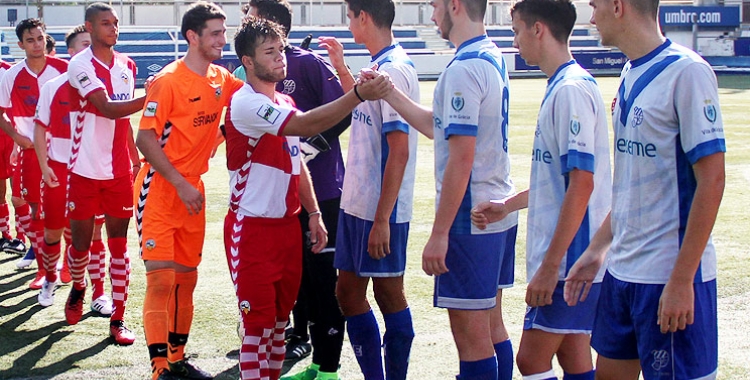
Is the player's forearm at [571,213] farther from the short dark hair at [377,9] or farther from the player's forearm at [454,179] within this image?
the short dark hair at [377,9]

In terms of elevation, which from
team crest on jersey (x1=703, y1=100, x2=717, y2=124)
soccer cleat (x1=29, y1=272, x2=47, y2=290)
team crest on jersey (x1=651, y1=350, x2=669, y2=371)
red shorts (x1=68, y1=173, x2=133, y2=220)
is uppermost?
team crest on jersey (x1=703, y1=100, x2=717, y2=124)

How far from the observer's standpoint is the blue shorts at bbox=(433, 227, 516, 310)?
4031 millimetres

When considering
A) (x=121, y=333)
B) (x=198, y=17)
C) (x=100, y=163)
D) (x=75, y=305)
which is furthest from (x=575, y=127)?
(x=75, y=305)

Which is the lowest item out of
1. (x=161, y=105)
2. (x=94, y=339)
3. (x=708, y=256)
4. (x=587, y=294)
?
(x=94, y=339)

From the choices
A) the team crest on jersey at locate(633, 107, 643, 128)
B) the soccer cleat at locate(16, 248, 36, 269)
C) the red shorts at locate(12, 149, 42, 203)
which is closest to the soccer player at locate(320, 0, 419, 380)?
the team crest on jersey at locate(633, 107, 643, 128)

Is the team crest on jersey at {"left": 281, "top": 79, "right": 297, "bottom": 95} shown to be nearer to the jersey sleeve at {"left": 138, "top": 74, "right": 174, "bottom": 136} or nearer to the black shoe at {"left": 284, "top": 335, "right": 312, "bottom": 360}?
the jersey sleeve at {"left": 138, "top": 74, "right": 174, "bottom": 136}

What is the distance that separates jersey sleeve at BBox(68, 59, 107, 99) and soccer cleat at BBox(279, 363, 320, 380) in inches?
91.0

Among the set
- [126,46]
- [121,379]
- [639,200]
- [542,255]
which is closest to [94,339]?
[121,379]

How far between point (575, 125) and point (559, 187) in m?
0.29

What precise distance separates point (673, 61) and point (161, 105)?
115 inches

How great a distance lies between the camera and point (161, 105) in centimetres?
506

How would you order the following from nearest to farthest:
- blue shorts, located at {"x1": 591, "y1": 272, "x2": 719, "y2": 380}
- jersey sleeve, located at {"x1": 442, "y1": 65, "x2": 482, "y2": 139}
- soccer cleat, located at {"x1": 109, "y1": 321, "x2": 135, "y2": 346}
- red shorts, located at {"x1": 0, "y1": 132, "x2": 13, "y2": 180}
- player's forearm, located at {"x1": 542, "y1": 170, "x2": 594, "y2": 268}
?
blue shorts, located at {"x1": 591, "y1": 272, "x2": 719, "y2": 380}, player's forearm, located at {"x1": 542, "y1": 170, "x2": 594, "y2": 268}, jersey sleeve, located at {"x1": 442, "y1": 65, "x2": 482, "y2": 139}, soccer cleat, located at {"x1": 109, "y1": 321, "x2": 135, "y2": 346}, red shorts, located at {"x1": 0, "y1": 132, "x2": 13, "y2": 180}

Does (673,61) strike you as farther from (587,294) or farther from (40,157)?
(40,157)

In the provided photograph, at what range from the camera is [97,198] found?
6438 mm
